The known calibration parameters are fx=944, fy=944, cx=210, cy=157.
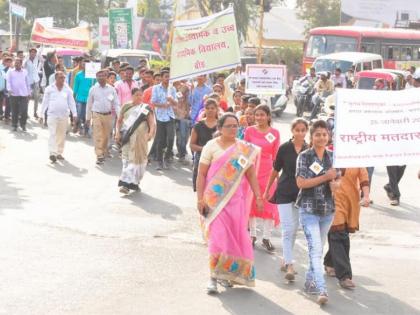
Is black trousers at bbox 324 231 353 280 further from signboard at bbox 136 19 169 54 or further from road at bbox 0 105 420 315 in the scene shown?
signboard at bbox 136 19 169 54

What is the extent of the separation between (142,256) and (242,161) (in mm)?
1774

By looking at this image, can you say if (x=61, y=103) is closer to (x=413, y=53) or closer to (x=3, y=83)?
(x=3, y=83)

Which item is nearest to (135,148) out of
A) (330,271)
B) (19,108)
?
(330,271)

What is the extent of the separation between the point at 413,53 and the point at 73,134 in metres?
23.2

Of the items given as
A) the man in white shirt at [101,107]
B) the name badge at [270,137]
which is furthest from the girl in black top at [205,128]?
the man in white shirt at [101,107]

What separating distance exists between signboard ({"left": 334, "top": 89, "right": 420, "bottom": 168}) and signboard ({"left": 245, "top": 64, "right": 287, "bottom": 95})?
9946 millimetres

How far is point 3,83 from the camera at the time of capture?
21.0 m

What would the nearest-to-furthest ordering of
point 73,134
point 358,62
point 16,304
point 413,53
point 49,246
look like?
1. point 16,304
2. point 49,246
3. point 73,134
4. point 358,62
5. point 413,53

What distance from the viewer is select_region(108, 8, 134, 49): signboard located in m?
39.4

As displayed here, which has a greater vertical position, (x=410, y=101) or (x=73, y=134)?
(x=410, y=101)

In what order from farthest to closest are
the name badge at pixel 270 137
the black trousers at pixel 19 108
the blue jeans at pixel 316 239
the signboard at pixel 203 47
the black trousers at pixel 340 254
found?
the black trousers at pixel 19 108, the signboard at pixel 203 47, the name badge at pixel 270 137, the black trousers at pixel 340 254, the blue jeans at pixel 316 239

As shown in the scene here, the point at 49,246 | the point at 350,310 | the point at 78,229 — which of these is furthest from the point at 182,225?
the point at 350,310

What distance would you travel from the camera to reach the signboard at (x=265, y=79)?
58.3 feet

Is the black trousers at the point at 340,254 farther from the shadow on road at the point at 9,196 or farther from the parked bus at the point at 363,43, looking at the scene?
the parked bus at the point at 363,43
